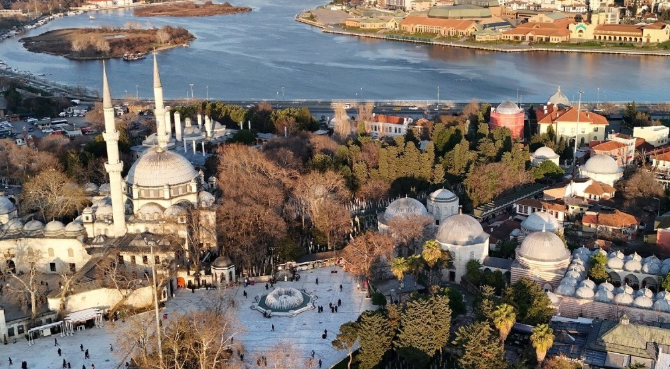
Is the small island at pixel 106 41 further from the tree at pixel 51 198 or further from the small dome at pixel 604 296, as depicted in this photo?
the small dome at pixel 604 296

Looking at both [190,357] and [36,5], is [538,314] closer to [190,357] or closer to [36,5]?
[190,357]

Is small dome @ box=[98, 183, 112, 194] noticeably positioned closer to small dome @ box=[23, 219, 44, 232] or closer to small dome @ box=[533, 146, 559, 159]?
small dome @ box=[23, 219, 44, 232]

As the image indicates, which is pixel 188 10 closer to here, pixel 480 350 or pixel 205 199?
pixel 205 199

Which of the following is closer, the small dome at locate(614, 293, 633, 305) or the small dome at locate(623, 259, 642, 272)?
the small dome at locate(614, 293, 633, 305)

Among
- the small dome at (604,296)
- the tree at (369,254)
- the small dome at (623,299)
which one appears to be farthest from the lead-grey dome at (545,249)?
the tree at (369,254)

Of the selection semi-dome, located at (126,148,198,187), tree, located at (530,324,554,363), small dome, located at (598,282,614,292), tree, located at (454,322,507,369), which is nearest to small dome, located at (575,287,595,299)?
small dome, located at (598,282,614,292)

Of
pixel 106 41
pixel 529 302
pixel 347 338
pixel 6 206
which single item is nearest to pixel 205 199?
pixel 6 206

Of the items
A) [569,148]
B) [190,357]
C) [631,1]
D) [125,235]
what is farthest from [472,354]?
[631,1]
